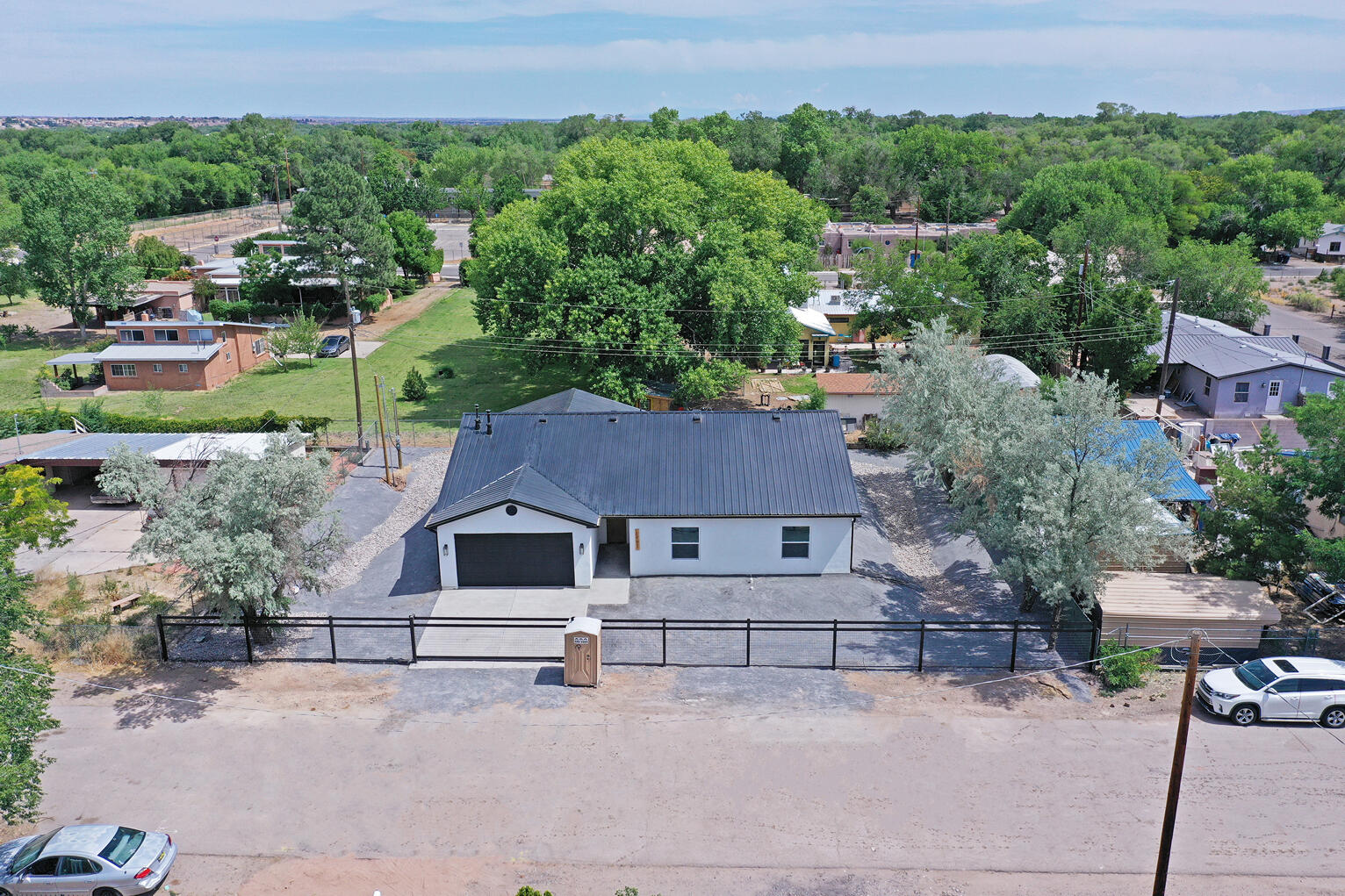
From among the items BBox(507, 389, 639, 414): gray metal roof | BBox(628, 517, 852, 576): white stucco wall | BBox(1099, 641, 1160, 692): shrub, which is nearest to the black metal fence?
BBox(1099, 641, 1160, 692): shrub

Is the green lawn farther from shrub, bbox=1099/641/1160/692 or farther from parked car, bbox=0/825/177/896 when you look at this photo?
parked car, bbox=0/825/177/896

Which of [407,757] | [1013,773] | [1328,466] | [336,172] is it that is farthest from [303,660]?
[336,172]

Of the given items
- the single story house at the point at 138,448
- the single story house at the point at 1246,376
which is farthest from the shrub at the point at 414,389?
the single story house at the point at 1246,376

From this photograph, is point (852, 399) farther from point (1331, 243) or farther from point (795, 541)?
point (1331, 243)


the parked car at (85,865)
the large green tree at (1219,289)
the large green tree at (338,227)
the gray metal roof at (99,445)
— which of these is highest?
the large green tree at (338,227)

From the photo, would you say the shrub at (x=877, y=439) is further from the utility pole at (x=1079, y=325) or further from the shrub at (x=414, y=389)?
the shrub at (x=414, y=389)

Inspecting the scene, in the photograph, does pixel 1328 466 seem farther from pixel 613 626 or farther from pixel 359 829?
pixel 359 829

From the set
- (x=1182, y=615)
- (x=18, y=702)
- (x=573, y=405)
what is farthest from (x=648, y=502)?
(x=18, y=702)
